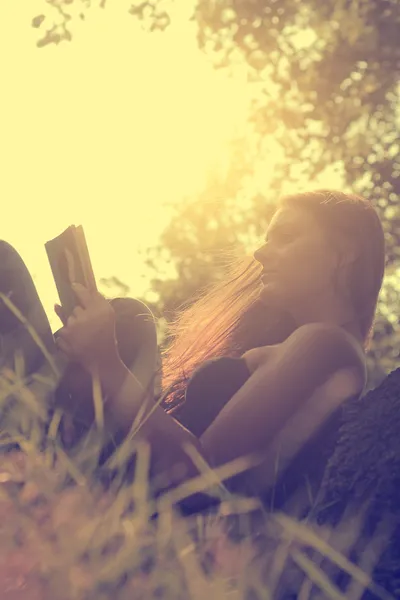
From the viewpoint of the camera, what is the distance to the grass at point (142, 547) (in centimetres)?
200

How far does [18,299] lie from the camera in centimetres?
363

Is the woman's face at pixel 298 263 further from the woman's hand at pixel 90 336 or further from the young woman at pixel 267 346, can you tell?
the woman's hand at pixel 90 336

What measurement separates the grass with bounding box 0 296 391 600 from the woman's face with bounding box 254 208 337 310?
1.32 metres

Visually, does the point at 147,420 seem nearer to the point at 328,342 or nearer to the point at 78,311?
the point at 78,311

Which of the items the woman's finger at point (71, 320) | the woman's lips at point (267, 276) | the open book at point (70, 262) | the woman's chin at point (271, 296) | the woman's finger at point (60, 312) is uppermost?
the open book at point (70, 262)

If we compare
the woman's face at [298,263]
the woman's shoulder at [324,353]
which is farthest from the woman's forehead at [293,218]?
the woman's shoulder at [324,353]

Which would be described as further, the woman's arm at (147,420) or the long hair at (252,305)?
the long hair at (252,305)

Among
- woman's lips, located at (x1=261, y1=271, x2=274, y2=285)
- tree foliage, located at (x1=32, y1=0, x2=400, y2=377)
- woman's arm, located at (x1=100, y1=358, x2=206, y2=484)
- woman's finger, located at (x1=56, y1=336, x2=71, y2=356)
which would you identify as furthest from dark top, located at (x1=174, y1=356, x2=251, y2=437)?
tree foliage, located at (x1=32, y1=0, x2=400, y2=377)

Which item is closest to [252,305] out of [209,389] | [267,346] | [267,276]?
[267,276]

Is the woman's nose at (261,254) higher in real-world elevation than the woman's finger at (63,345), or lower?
lower

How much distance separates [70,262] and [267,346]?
46.5 inches

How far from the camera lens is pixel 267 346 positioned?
379 centimetres

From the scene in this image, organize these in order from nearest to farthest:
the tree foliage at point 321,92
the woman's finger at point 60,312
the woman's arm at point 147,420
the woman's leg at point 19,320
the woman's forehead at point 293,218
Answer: the woman's arm at point 147,420 → the woman's finger at point 60,312 → the woman's leg at point 19,320 → the woman's forehead at point 293,218 → the tree foliage at point 321,92

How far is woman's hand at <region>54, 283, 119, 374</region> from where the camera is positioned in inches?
117
